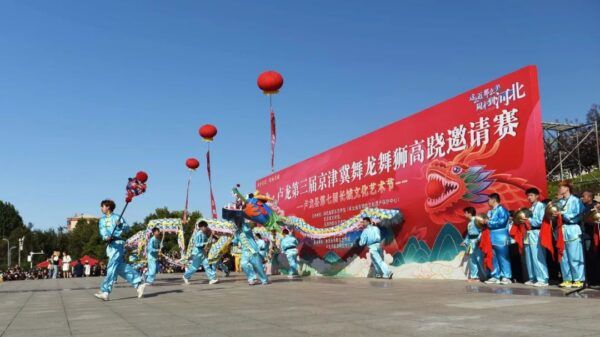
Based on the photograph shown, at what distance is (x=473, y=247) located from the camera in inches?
384

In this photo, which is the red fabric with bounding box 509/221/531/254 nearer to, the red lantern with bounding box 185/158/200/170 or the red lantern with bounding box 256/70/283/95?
the red lantern with bounding box 256/70/283/95

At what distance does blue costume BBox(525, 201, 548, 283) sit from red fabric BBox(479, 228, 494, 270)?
75cm

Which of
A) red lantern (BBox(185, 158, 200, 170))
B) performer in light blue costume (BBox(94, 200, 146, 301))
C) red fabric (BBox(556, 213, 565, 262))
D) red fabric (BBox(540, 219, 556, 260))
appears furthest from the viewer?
red lantern (BBox(185, 158, 200, 170))

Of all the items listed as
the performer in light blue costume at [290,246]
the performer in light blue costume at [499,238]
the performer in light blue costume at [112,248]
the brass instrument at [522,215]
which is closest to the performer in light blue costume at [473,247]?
the performer in light blue costume at [499,238]

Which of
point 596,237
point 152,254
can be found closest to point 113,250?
point 152,254

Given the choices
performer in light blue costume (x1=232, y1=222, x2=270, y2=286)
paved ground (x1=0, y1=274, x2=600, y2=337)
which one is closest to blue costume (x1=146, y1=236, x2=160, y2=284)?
performer in light blue costume (x1=232, y1=222, x2=270, y2=286)

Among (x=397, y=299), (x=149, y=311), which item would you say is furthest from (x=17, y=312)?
(x=397, y=299)

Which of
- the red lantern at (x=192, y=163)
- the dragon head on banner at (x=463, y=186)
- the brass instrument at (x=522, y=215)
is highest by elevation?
the red lantern at (x=192, y=163)

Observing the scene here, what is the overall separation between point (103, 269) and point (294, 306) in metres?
26.0

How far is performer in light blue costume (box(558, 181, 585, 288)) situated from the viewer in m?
7.53

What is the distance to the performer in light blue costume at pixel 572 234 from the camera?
24.7 feet

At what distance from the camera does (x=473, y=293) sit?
7.24 m

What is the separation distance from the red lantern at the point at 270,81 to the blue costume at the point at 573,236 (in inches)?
389

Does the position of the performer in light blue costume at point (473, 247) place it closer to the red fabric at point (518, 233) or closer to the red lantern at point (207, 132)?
the red fabric at point (518, 233)
